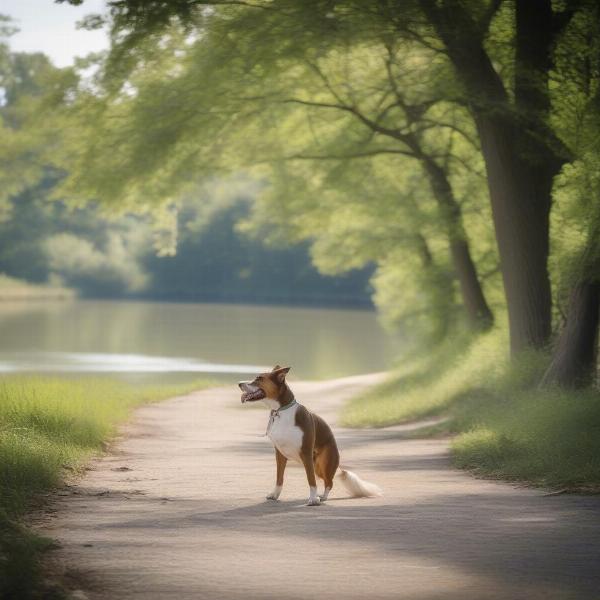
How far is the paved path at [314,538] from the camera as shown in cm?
568

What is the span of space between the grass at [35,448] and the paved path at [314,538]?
243mm

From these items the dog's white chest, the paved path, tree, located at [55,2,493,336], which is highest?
tree, located at [55,2,493,336]

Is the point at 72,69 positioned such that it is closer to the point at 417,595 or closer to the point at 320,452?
the point at 320,452

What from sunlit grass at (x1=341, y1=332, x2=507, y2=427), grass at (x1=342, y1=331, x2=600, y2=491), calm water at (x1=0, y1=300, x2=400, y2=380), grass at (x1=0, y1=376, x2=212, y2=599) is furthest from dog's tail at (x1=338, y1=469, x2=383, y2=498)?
calm water at (x1=0, y1=300, x2=400, y2=380)

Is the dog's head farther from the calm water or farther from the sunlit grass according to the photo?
the calm water

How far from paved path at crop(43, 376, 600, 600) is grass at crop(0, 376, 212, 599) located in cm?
24

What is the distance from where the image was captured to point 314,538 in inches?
274

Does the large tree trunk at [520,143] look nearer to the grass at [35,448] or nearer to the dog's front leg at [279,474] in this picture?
the grass at [35,448]

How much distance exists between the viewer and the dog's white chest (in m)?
8.44

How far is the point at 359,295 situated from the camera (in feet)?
333

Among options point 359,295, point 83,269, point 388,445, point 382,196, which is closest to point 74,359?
point 382,196

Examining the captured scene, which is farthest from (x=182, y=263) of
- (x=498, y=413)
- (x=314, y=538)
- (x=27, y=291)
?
(x=314, y=538)

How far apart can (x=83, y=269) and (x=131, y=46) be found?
3138 inches

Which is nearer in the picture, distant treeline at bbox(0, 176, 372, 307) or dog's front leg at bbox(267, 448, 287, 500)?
dog's front leg at bbox(267, 448, 287, 500)
